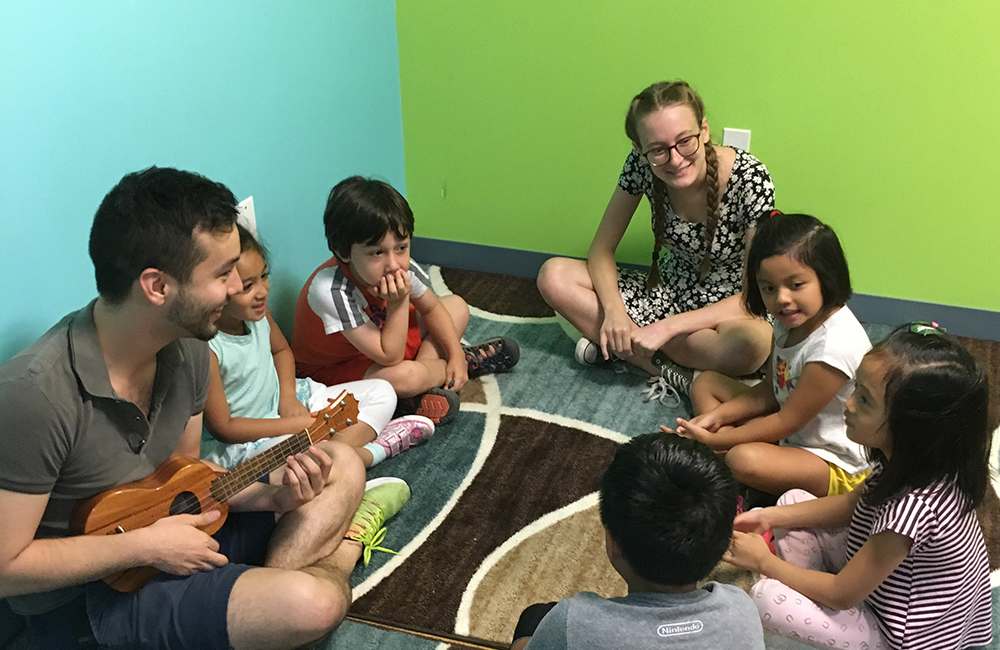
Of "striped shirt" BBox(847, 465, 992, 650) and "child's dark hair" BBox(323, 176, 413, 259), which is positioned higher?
"child's dark hair" BBox(323, 176, 413, 259)

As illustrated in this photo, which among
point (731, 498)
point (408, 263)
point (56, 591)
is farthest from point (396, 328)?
point (731, 498)

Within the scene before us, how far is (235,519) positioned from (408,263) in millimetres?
651

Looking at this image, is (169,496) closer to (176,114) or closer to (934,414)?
(176,114)

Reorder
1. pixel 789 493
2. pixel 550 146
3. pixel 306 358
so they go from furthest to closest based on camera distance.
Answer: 1. pixel 550 146
2. pixel 306 358
3. pixel 789 493

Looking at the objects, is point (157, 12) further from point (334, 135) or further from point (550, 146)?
point (550, 146)

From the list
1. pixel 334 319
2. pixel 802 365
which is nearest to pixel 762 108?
pixel 802 365

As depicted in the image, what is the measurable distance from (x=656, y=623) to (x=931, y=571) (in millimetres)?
554

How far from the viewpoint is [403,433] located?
1922mm

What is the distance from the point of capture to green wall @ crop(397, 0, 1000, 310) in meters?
2.10

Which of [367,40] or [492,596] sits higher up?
[367,40]

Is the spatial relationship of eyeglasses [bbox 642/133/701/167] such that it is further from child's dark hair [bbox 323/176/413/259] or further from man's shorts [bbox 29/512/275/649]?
man's shorts [bbox 29/512/275/649]

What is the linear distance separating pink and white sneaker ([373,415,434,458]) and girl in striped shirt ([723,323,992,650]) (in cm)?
75

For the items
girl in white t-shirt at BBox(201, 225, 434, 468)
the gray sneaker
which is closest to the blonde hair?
the gray sneaker

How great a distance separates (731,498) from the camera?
1054 mm
